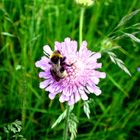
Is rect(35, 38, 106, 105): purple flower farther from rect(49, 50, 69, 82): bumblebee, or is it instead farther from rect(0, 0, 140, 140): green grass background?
rect(0, 0, 140, 140): green grass background

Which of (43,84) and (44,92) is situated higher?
(44,92)

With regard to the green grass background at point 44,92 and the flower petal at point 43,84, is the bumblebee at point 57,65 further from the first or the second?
the green grass background at point 44,92

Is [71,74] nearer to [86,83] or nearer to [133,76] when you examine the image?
[86,83]

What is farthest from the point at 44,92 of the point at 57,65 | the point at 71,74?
the point at 57,65

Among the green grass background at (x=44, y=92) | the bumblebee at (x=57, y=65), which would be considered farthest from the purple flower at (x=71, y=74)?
the green grass background at (x=44, y=92)

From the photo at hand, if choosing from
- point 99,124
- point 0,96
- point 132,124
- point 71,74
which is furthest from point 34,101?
point 71,74

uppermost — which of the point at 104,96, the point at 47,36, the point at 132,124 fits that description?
the point at 47,36

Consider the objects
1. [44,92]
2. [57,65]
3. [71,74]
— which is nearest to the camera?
[57,65]

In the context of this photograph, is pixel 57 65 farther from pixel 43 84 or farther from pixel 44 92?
pixel 44 92
